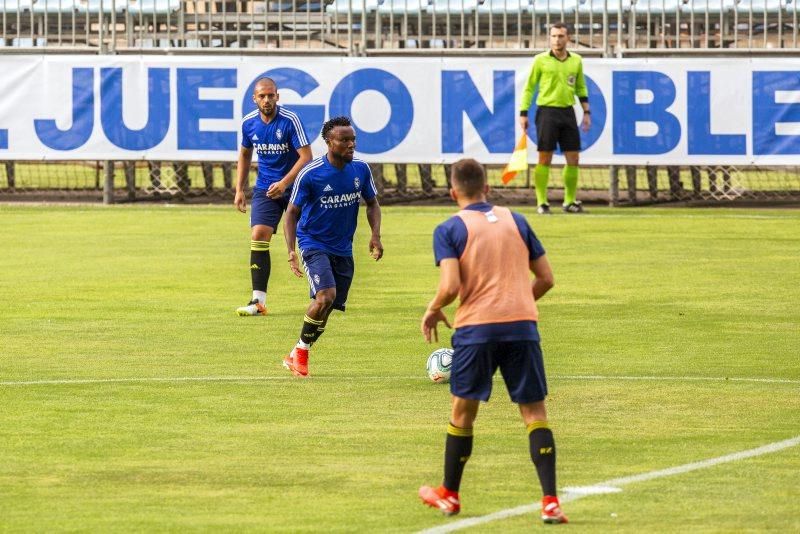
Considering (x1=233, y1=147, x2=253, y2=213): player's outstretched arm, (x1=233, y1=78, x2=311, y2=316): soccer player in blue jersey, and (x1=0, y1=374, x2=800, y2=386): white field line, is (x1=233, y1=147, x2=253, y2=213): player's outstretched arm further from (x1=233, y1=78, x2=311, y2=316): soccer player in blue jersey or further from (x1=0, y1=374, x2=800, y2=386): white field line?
(x1=0, y1=374, x2=800, y2=386): white field line

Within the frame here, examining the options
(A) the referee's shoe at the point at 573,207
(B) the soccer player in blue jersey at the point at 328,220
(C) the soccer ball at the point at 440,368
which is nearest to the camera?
(C) the soccer ball at the point at 440,368

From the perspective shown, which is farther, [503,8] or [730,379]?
[503,8]

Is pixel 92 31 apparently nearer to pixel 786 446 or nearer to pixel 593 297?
pixel 593 297

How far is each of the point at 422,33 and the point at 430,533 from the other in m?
19.7

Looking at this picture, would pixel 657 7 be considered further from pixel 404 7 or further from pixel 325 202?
pixel 325 202

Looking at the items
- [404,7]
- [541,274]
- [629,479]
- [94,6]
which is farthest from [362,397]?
[94,6]

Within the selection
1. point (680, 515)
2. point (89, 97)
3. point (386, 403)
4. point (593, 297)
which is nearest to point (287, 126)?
point (593, 297)

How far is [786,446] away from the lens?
9.55 m

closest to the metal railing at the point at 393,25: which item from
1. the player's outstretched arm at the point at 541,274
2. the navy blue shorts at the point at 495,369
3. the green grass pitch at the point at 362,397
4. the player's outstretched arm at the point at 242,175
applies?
the green grass pitch at the point at 362,397

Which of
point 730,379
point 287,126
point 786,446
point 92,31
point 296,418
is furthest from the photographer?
point 92,31

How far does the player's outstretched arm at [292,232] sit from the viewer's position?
40.9ft

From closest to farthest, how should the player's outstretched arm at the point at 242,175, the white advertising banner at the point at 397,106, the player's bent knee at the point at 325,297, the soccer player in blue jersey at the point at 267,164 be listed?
the player's bent knee at the point at 325,297 < the soccer player in blue jersey at the point at 267,164 < the player's outstretched arm at the point at 242,175 < the white advertising banner at the point at 397,106

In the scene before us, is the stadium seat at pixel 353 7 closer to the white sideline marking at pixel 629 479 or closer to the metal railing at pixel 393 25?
the metal railing at pixel 393 25

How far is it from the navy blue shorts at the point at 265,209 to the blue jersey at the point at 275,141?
9 centimetres
